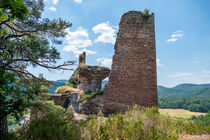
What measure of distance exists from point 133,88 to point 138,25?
Answer: 12.3ft

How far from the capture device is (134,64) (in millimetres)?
8281

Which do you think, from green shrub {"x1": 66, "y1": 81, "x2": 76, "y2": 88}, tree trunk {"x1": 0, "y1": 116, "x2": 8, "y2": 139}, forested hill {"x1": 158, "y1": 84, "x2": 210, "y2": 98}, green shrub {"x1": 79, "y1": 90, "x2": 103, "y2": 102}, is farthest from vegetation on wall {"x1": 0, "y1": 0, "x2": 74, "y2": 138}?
Answer: forested hill {"x1": 158, "y1": 84, "x2": 210, "y2": 98}

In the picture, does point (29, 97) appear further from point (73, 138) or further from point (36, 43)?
point (73, 138)

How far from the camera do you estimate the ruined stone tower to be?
8.05m

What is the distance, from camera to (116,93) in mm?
8148

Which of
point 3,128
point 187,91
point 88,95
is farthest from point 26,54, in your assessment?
point 187,91

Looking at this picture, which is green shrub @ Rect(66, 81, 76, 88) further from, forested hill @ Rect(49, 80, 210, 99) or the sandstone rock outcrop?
forested hill @ Rect(49, 80, 210, 99)

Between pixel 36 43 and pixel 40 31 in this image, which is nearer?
pixel 36 43

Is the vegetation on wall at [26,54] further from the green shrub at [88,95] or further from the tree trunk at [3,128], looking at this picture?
the green shrub at [88,95]

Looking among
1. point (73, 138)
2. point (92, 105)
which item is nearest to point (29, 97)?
point (73, 138)

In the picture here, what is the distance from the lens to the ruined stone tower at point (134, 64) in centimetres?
805

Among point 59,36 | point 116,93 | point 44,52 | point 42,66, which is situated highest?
point 59,36

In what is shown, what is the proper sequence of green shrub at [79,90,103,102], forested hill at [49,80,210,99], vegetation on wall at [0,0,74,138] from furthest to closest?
forested hill at [49,80,210,99] < green shrub at [79,90,103,102] < vegetation on wall at [0,0,74,138]

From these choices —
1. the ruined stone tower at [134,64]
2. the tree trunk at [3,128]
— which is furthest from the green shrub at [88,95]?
the tree trunk at [3,128]
